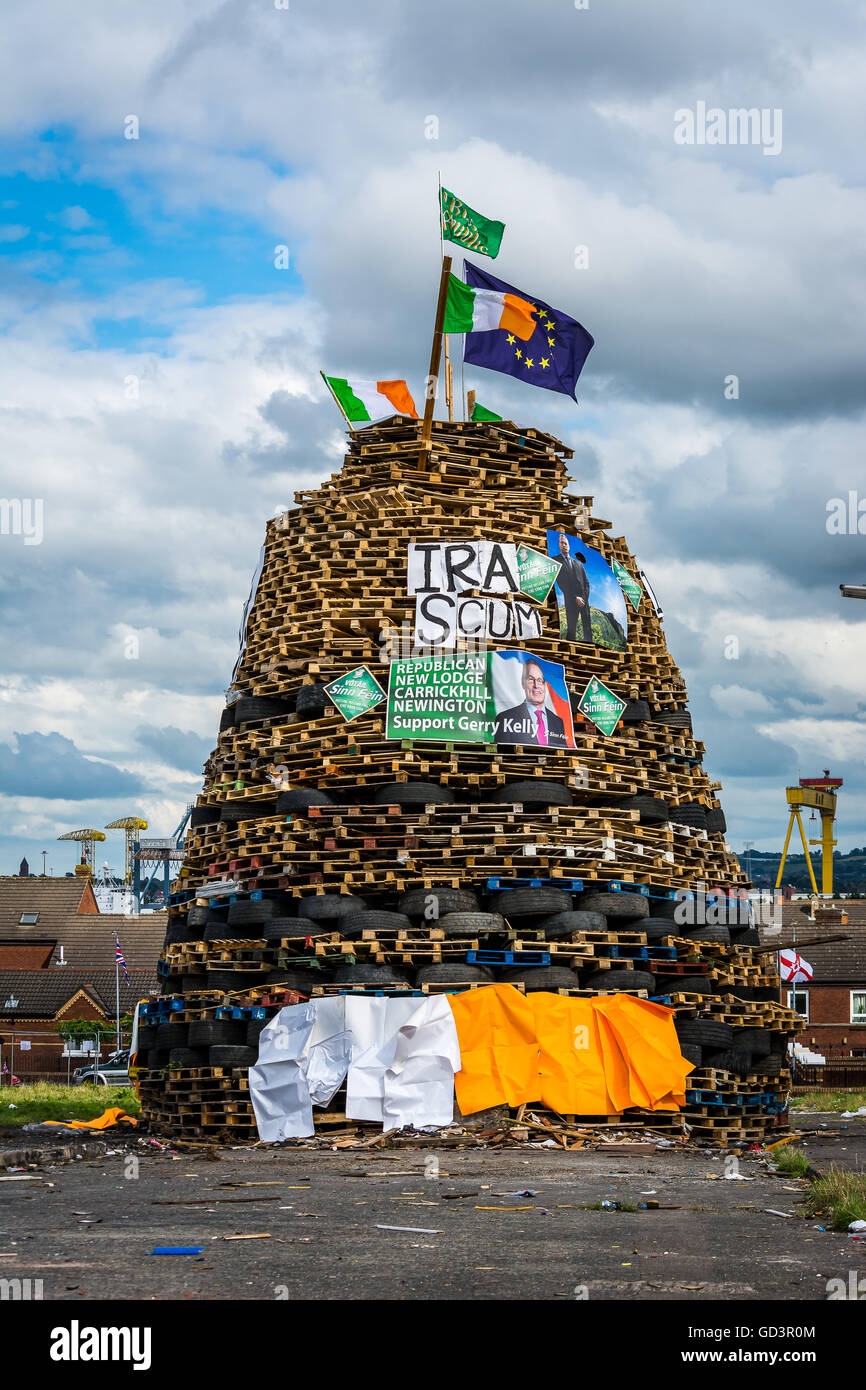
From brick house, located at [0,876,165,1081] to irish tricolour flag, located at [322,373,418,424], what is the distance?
96.0 feet

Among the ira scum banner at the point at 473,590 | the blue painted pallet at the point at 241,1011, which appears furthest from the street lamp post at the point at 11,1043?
the ira scum banner at the point at 473,590

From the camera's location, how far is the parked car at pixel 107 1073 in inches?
1935

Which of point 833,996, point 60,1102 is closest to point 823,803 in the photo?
point 833,996

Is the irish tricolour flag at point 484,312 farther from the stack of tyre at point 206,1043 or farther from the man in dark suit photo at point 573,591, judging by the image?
the stack of tyre at point 206,1043

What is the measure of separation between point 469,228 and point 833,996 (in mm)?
32741

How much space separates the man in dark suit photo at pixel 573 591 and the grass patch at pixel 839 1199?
14.2 meters

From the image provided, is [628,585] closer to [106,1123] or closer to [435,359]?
[435,359]

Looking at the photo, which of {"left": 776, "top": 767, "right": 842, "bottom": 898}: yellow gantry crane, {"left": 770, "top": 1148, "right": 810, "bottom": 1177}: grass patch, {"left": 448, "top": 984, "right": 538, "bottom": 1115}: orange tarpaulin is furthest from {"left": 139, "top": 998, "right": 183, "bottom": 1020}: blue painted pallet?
{"left": 776, "top": 767, "right": 842, "bottom": 898}: yellow gantry crane

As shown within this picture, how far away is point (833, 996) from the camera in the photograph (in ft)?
172

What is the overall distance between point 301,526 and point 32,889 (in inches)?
1831

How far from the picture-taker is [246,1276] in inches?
396

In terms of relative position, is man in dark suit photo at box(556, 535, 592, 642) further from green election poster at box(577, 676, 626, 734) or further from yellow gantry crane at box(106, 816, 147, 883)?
yellow gantry crane at box(106, 816, 147, 883)
